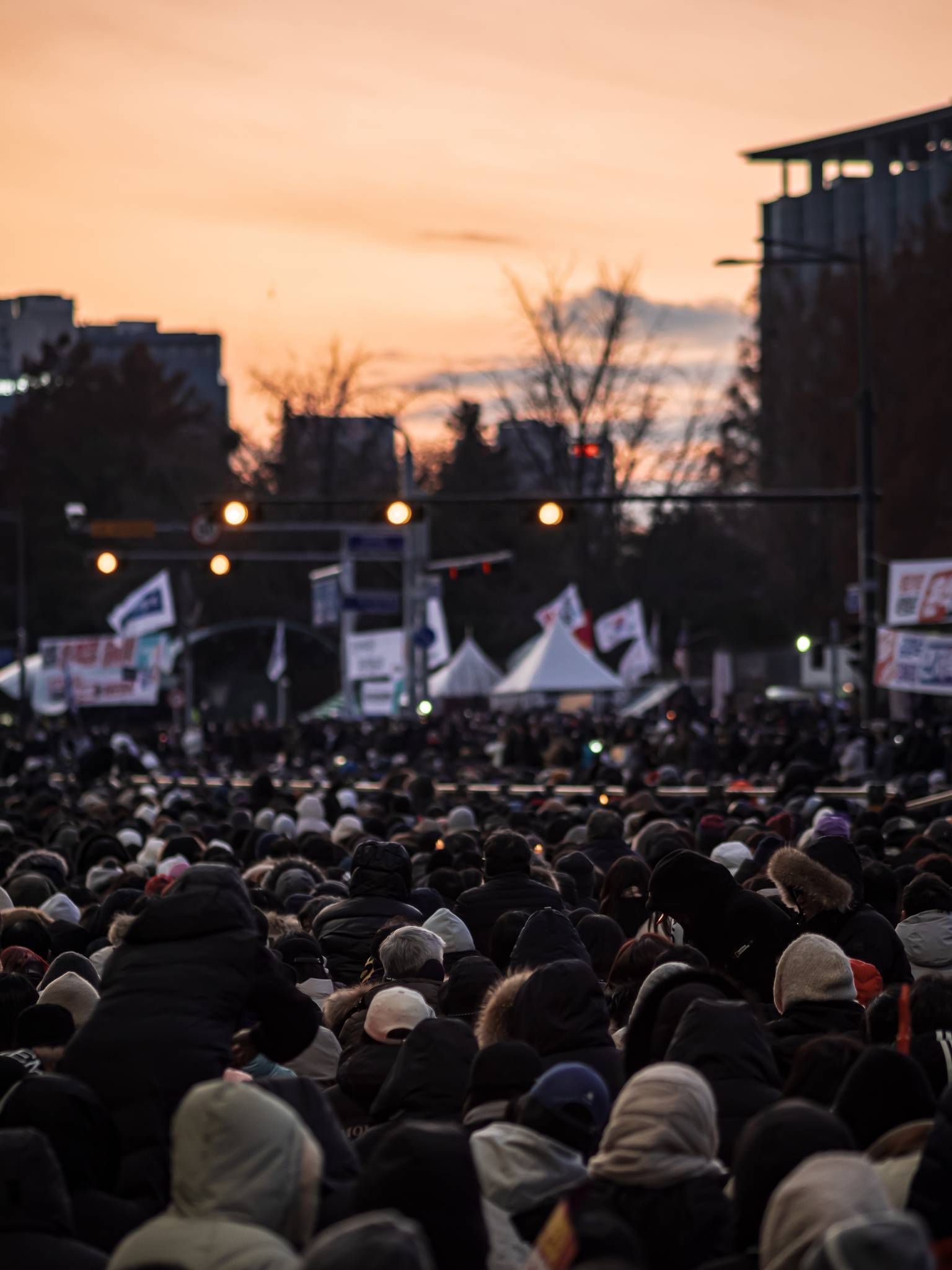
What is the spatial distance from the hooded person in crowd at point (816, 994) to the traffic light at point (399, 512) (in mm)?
16271

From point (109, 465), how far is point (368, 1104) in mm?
85540

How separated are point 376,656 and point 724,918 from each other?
34801 mm

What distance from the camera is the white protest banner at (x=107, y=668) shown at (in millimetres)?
39750

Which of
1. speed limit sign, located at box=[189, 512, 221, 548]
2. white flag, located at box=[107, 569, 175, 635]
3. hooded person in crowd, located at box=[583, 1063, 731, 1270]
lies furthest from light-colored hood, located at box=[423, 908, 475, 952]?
white flag, located at box=[107, 569, 175, 635]

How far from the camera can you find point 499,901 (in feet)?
32.6

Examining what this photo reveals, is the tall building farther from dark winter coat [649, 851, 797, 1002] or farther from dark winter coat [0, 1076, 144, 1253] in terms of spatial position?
dark winter coat [0, 1076, 144, 1253]

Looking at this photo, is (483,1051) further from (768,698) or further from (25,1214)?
(768,698)

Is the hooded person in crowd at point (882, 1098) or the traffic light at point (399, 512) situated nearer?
the hooded person in crowd at point (882, 1098)

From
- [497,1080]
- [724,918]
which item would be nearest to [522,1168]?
[497,1080]

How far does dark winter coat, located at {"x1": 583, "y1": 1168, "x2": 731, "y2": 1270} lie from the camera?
485cm

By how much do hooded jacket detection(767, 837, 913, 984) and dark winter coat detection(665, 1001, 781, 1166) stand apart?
9.47 ft

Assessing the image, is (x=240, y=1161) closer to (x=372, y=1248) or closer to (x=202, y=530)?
(x=372, y=1248)

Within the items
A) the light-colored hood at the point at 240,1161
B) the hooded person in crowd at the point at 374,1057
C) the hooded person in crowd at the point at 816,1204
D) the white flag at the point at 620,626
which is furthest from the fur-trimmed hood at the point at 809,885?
the white flag at the point at 620,626

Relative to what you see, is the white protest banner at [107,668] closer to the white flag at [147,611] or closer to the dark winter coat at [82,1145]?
the white flag at [147,611]
